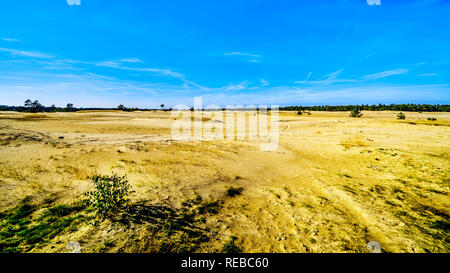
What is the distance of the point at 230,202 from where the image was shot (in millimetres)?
6227

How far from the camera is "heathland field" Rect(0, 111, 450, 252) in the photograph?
420 cm

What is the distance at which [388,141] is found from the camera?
14531mm

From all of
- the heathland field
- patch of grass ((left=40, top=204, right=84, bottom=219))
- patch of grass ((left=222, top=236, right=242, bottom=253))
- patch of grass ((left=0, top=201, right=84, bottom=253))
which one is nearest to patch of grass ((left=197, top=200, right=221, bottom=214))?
the heathland field

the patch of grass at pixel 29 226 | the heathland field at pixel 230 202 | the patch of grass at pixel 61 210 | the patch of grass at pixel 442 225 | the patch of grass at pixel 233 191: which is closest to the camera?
the patch of grass at pixel 29 226

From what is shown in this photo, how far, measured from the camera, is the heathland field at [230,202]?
13.8 ft

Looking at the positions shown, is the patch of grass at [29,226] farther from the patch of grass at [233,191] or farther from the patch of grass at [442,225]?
the patch of grass at [442,225]

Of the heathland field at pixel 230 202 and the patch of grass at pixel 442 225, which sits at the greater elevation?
the heathland field at pixel 230 202

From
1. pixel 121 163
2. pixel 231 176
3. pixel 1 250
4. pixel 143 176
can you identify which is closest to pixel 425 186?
pixel 231 176

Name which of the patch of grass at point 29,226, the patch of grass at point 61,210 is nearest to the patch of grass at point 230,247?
the patch of grass at point 29,226

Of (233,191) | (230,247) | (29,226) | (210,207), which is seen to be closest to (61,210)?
(29,226)

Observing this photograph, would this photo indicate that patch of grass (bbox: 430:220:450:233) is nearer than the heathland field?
No

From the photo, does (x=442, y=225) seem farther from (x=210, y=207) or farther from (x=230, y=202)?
(x=210, y=207)

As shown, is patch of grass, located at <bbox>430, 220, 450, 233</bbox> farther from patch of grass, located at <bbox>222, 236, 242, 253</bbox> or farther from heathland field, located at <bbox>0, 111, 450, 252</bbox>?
patch of grass, located at <bbox>222, 236, 242, 253</bbox>
